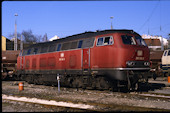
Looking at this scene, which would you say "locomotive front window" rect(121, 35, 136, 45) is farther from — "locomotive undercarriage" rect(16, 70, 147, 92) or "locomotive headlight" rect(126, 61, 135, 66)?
"locomotive undercarriage" rect(16, 70, 147, 92)

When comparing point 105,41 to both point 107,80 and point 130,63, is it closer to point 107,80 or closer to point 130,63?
point 130,63

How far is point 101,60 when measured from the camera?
12586mm

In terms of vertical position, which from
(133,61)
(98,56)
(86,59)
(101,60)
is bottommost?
(133,61)

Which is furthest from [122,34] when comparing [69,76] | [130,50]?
[69,76]

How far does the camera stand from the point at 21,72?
21828 millimetres

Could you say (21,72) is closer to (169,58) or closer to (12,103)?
(12,103)

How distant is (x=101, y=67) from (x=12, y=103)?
5.50 m

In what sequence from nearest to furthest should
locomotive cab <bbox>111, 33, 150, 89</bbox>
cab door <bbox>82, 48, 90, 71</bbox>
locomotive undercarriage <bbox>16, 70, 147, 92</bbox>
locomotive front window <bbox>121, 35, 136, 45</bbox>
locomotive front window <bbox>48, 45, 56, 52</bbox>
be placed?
locomotive cab <bbox>111, 33, 150, 89</bbox> < locomotive undercarriage <bbox>16, 70, 147, 92</bbox> < locomotive front window <bbox>121, 35, 136, 45</bbox> < cab door <bbox>82, 48, 90, 71</bbox> < locomotive front window <bbox>48, 45, 56, 52</bbox>

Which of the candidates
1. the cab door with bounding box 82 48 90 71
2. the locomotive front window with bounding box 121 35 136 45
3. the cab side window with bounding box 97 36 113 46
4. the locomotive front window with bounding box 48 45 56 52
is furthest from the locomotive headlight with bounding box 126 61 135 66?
the locomotive front window with bounding box 48 45 56 52

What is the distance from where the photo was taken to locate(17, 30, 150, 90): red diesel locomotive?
11797 millimetres

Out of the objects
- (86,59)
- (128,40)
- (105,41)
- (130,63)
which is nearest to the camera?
(130,63)

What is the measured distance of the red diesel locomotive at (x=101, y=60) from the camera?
38.7 ft

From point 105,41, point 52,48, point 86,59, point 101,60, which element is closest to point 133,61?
point 101,60

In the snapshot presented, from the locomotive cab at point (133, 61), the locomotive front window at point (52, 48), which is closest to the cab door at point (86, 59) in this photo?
the locomotive cab at point (133, 61)
